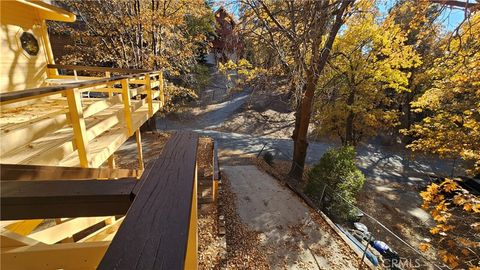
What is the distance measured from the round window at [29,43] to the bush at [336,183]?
9.24 meters

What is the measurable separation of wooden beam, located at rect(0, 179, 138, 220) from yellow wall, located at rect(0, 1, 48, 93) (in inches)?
233

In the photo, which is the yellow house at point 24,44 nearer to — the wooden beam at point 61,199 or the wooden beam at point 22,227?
the wooden beam at point 22,227

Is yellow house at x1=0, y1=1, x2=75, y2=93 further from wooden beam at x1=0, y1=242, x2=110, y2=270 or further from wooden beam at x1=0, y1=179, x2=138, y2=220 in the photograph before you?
wooden beam at x1=0, y1=179, x2=138, y2=220

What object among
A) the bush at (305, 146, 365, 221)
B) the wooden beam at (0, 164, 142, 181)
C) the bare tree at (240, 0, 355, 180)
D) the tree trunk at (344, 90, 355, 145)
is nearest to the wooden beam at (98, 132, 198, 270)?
the wooden beam at (0, 164, 142, 181)

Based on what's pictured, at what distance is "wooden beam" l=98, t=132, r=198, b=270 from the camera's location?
63cm

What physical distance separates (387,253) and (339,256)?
7.51 ft

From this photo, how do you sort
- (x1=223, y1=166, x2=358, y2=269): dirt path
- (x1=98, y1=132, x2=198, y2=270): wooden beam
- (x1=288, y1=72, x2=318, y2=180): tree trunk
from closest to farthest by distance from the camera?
(x1=98, y1=132, x2=198, y2=270): wooden beam, (x1=223, y1=166, x2=358, y2=269): dirt path, (x1=288, y1=72, x2=318, y2=180): tree trunk

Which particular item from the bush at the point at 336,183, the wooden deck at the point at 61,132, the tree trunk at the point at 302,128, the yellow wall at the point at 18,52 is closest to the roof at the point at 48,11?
the yellow wall at the point at 18,52

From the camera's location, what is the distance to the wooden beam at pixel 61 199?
0.78 m

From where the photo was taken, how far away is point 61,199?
803 mm

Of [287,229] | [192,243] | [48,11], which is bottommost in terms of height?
[287,229]

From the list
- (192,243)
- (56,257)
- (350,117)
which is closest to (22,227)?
(56,257)

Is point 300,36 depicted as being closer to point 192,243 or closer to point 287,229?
point 287,229

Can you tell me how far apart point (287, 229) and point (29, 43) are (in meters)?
8.08
